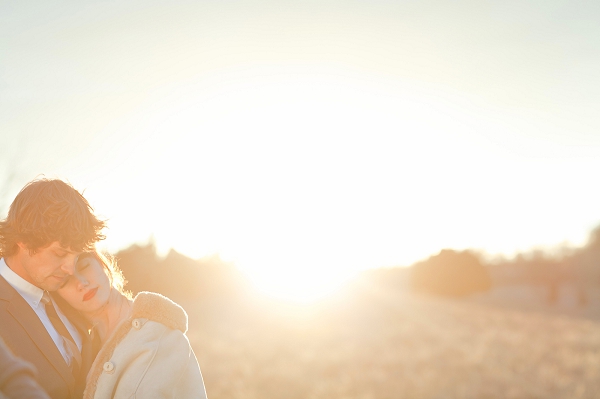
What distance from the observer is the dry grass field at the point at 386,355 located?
12.8 m

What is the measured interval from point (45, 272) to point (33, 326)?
317 mm

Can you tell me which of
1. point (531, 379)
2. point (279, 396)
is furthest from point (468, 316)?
point (279, 396)

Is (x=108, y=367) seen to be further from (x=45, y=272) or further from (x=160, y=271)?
(x=160, y=271)

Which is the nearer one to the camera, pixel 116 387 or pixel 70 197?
pixel 116 387

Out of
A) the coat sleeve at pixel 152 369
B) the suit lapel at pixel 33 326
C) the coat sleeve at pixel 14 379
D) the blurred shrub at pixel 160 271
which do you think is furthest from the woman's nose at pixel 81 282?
the coat sleeve at pixel 14 379

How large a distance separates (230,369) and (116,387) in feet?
40.7

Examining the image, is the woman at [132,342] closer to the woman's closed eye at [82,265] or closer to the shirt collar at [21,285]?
the woman's closed eye at [82,265]

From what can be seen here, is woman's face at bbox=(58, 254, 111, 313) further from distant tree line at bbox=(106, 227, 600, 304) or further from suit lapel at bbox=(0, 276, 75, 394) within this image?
distant tree line at bbox=(106, 227, 600, 304)

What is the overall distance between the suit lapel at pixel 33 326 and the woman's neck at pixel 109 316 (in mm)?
433

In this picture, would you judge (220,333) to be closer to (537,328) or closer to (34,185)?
(537,328)

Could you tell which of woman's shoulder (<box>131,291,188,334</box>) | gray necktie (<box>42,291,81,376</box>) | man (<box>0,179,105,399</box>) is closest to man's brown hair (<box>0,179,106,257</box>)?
man (<box>0,179,105,399</box>)

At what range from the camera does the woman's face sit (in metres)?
2.94

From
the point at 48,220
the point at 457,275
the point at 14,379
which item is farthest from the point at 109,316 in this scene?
the point at 457,275

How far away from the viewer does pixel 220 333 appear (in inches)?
824
